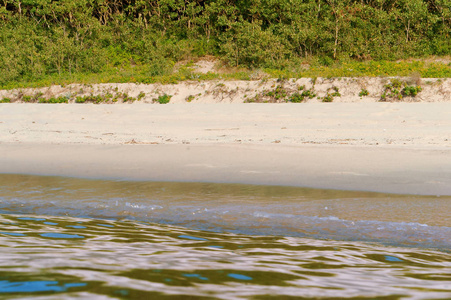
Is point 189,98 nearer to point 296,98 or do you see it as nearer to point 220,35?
point 296,98

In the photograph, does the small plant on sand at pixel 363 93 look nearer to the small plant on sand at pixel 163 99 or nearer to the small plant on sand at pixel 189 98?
the small plant on sand at pixel 189 98

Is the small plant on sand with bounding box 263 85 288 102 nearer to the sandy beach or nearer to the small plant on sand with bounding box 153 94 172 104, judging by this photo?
the sandy beach

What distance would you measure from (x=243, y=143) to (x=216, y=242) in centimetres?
602

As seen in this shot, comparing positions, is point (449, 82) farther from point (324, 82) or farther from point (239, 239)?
point (239, 239)

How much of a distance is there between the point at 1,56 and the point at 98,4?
25.7 ft

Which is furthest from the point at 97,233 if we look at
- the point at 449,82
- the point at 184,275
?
the point at 449,82

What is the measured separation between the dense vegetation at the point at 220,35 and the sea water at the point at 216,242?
14.2 metres

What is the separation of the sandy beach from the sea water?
31.6 inches

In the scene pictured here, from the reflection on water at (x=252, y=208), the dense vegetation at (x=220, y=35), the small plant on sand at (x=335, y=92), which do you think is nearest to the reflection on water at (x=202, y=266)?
the reflection on water at (x=252, y=208)

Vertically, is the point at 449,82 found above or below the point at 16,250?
above

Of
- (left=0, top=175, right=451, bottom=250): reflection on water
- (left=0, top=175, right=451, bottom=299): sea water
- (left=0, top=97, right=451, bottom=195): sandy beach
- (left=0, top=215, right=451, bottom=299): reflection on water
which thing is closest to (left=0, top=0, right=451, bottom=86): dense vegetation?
(left=0, top=97, right=451, bottom=195): sandy beach

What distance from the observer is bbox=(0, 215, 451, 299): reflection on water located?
203cm

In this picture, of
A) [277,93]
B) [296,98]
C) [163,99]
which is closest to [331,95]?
[296,98]

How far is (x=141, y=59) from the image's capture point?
25.8m
